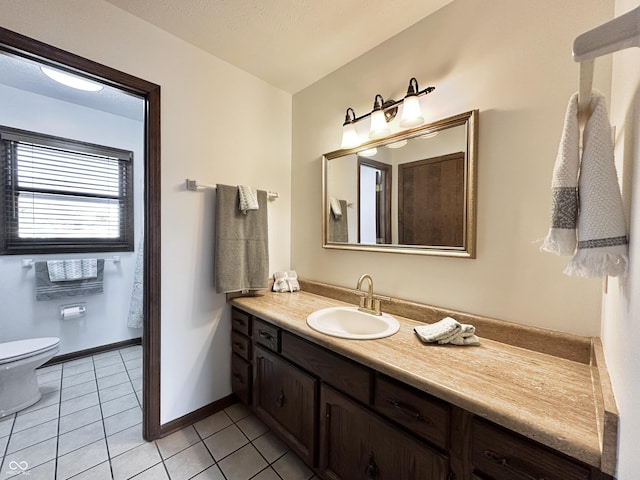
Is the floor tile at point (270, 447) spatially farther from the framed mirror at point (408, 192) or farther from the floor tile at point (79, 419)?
the framed mirror at point (408, 192)

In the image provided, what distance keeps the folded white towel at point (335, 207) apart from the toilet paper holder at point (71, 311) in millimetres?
2563

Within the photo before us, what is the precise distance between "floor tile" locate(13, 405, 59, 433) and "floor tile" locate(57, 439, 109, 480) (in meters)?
0.49

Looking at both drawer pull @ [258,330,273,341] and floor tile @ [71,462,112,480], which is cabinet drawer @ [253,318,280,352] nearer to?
drawer pull @ [258,330,273,341]

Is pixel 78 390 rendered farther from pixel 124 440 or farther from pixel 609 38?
pixel 609 38

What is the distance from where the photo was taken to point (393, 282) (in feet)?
5.02

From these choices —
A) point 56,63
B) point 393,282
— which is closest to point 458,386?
point 393,282

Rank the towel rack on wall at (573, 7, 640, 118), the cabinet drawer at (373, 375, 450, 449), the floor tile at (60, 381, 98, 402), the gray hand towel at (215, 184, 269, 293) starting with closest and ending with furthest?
the towel rack on wall at (573, 7, 640, 118) < the cabinet drawer at (373, 375, 450, 449) < the gray hand towel at (215, 184, 269, 293) < the floor tile at (60, 381, 98, 402)

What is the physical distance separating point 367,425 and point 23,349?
94.5 inches

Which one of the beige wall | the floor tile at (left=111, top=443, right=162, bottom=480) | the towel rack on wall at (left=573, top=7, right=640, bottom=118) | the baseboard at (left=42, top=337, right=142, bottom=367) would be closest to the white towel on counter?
the beige wall

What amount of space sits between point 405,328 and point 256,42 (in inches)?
73.7

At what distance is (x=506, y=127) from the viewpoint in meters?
1.12

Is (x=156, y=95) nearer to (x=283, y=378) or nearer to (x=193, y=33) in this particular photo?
(x=193, y=33)

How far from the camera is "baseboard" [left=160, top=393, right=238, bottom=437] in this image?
159 centimetres

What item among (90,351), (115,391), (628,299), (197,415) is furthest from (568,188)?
(90,351)
